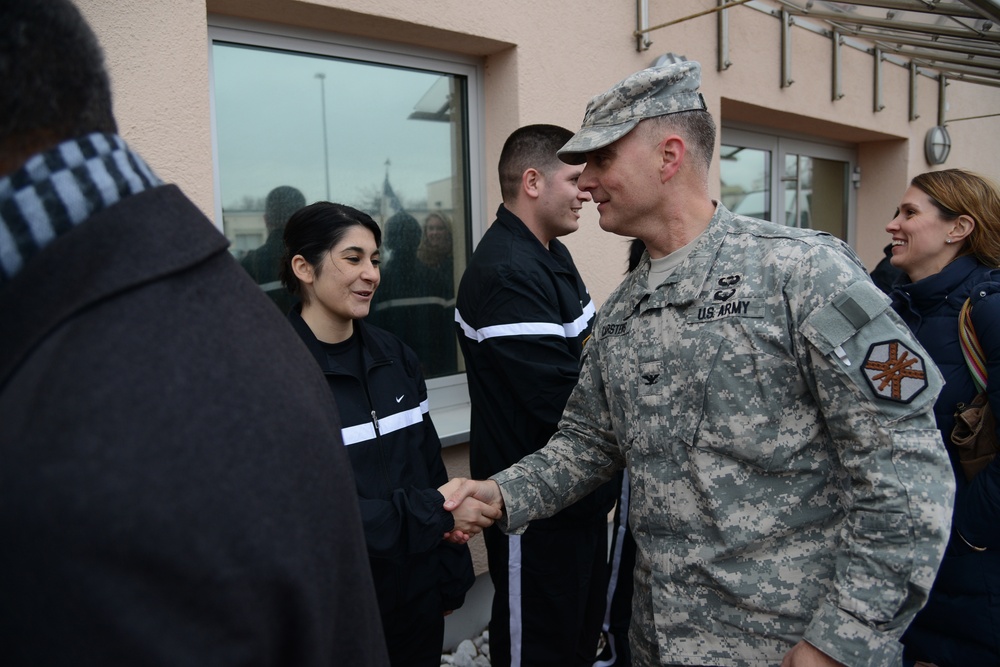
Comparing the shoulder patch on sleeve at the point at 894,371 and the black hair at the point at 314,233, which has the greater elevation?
the black hair at the point at 314,233

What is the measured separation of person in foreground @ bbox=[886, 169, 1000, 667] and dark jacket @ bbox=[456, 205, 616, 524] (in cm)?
111

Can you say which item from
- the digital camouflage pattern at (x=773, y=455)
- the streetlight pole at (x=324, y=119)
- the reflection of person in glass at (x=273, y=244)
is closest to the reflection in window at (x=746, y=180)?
the streetlight pole at (x=324, y=119)

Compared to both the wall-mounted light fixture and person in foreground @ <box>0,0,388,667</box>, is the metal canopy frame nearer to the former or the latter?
the wall-mounted light fixture

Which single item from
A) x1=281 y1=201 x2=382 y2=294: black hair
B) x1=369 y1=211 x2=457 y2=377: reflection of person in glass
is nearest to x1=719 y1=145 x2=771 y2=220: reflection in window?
x1=369 y1=211 x2=457 y2=377: reflection of person in glass

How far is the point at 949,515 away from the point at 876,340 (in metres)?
0.36

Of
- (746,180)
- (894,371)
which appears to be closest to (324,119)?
(894,371)

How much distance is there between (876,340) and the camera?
1.42 metres

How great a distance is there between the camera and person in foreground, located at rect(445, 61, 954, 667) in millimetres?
1394

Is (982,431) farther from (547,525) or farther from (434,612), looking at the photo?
(434,612)

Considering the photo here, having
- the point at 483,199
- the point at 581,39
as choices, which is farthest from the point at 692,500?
the point at 581,39

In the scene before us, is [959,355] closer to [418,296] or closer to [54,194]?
[418,296]

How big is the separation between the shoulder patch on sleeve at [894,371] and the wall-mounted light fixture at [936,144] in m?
6.55

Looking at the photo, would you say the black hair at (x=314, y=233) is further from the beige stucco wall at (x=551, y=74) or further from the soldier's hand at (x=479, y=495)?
the soldier's hand at (x=479, y=495)

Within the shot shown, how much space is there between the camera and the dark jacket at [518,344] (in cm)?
255
